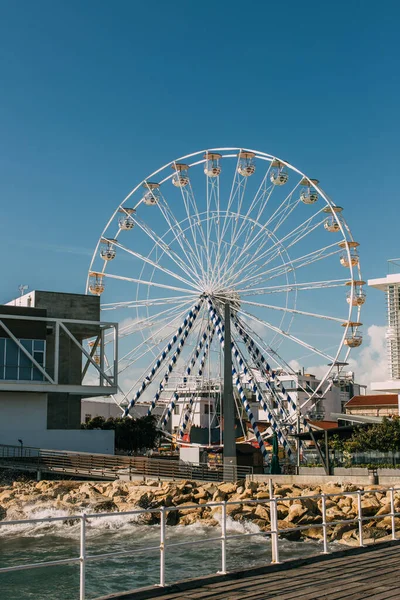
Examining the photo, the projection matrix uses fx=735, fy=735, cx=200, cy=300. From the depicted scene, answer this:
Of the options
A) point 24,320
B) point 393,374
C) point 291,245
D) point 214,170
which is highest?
point 214,170

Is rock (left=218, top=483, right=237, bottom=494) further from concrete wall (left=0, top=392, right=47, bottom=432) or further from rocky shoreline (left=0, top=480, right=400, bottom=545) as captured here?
concrete wall (left=0, top=392, right=47, bottom=432)

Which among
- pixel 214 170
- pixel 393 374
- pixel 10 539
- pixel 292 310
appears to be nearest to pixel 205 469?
pixel 10 539

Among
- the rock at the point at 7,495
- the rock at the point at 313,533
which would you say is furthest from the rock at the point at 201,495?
the rock at the point at 7,495

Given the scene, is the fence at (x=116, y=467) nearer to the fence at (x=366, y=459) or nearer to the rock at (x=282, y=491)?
the fence at (x=366, y=459)

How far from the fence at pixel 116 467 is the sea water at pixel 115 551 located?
6166 mm

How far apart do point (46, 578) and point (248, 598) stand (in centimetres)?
951

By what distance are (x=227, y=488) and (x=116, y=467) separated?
7.88m

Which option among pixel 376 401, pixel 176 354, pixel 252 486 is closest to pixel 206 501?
pixel 252 486

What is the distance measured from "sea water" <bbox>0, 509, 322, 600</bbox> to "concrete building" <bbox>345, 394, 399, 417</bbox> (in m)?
55.1

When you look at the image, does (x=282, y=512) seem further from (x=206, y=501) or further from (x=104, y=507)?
(x=104, y=507)

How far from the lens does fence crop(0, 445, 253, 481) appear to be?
31766 mm

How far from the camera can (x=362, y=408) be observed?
256ft

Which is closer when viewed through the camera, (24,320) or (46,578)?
(46,578)

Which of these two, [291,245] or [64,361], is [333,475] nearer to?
[291,245]
